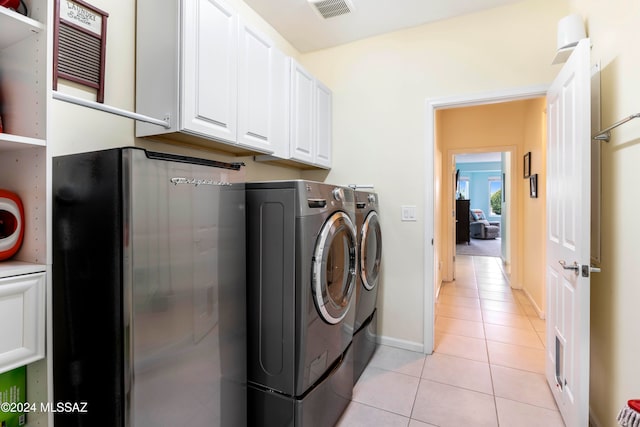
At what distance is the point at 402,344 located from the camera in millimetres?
2615

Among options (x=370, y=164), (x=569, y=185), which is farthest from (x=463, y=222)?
(x=569, y=185)

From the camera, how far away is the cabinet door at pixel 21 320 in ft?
2.76

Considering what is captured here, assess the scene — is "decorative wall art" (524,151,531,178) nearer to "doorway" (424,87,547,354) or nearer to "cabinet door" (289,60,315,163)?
"doorway" (424,87,547,354)

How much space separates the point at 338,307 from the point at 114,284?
108 cm

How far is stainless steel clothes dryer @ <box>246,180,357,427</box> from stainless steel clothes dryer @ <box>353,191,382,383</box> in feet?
1.85

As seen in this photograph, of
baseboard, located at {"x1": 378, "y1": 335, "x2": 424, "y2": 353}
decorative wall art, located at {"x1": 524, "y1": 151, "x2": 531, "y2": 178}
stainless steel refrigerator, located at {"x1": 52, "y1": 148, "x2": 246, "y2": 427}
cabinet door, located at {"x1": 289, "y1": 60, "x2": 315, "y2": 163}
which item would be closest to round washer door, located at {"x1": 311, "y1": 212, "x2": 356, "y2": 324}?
stainless steel refrigerator, located at {"x1": 52, "y1": 148, "x2": 246, "y2": 427}

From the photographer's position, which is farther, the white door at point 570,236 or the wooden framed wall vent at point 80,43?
the white door at point 570,236

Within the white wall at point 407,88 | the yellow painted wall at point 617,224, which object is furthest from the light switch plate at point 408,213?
the yellow painted wall at point 617,224

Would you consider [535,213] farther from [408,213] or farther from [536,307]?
[408,213]

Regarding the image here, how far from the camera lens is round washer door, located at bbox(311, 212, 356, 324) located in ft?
4.83

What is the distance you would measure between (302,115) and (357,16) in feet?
2.89

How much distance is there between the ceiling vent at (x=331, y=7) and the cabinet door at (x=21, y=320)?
Answer: 2.28 meters

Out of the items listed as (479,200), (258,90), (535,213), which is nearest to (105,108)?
(258,90)

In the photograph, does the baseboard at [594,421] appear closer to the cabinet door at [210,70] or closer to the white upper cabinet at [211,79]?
the white upper cabinet at [211,79]
